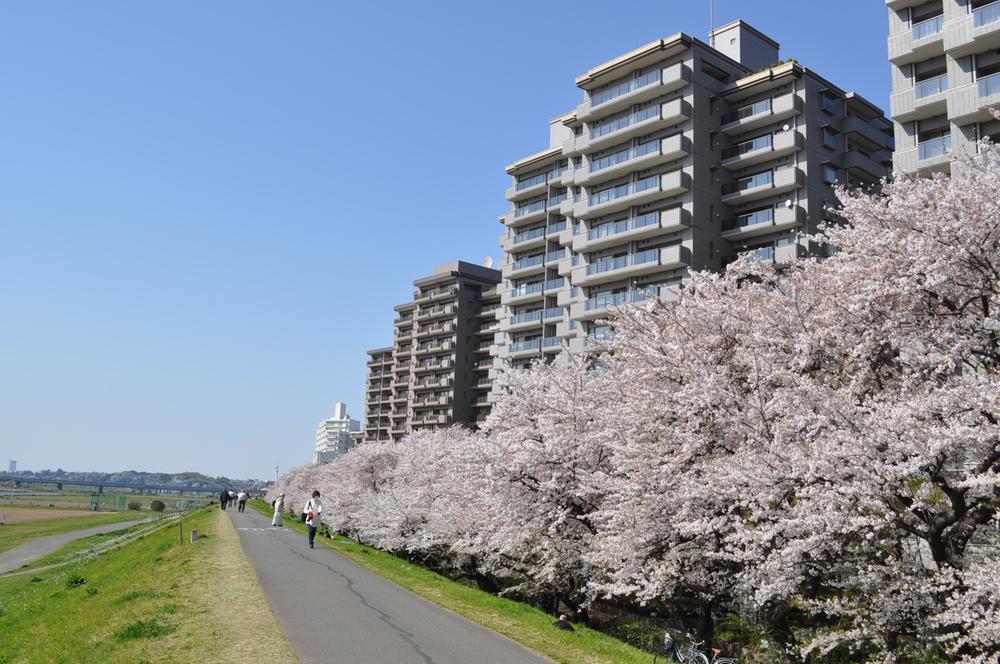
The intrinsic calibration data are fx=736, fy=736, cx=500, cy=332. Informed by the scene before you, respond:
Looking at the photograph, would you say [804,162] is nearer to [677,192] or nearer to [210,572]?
[677,192]

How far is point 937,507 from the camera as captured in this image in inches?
508

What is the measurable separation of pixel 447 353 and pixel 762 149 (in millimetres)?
54473

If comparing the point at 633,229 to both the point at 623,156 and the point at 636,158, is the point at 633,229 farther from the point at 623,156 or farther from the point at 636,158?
the point at 623,156

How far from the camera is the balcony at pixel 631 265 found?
52.5 meters

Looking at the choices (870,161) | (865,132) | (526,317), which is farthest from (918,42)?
(526,317)

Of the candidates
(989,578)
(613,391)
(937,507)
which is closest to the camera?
(989,578)

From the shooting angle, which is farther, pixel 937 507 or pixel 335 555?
pixel 335 555

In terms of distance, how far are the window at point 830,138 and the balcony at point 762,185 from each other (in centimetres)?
438

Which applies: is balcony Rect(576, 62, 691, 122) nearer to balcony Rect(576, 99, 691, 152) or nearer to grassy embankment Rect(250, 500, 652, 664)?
balcony Rect(576, 99, 691, 152)

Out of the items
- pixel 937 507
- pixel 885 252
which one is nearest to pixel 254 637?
pixel 937 507

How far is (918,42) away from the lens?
3666 cm

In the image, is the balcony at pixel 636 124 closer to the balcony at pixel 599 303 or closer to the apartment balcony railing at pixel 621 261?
the apartment balcony railing at pixel 621 261

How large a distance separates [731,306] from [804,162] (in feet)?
123

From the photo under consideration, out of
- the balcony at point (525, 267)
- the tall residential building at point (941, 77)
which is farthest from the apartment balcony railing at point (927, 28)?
the balcony at point (525, 267)
